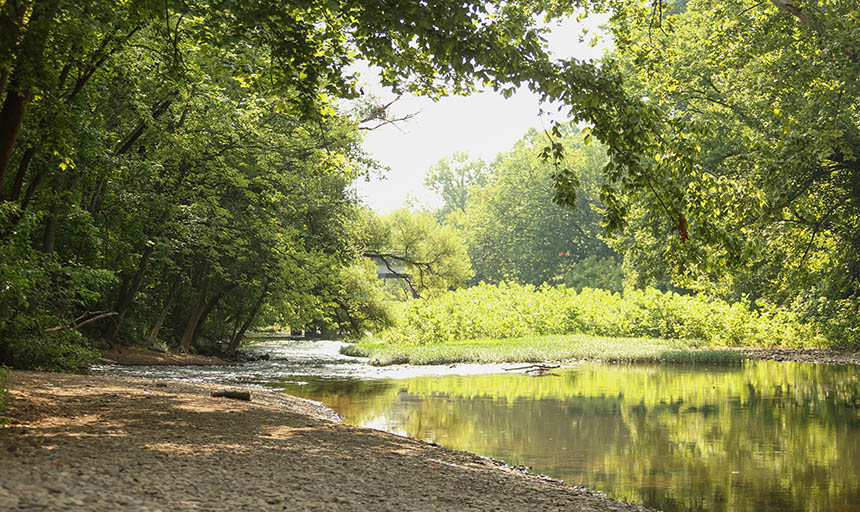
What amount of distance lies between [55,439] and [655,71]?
1260 cm

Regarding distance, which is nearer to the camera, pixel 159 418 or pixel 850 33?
pixel 159 418

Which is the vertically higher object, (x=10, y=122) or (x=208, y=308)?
(x=10, y=122)

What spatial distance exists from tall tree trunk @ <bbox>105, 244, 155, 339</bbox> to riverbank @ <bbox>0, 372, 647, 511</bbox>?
10.6 m

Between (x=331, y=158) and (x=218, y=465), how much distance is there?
6980 mm

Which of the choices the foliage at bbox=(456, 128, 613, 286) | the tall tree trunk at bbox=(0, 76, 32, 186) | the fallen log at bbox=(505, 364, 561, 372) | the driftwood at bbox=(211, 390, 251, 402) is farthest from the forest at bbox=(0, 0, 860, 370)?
the foliage at bbox=(456, 128, 613, 286)

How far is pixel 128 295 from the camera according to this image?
2066cm

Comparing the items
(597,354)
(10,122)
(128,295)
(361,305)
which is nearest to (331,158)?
(10,122)

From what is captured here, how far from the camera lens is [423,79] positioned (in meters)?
11.1

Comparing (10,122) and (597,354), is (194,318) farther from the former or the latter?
(10,122)

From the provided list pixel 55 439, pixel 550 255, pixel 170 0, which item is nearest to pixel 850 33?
pixel 170 0

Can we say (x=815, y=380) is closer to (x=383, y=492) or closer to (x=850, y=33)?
(x=850, y=33)

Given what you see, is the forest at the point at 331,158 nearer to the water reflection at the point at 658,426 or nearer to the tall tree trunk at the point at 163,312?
the tall tree trunk at the point at 163,312

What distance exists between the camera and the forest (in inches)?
337

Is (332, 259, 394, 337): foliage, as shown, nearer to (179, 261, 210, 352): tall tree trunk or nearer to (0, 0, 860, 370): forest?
(0, 0, 860, 370): forest
